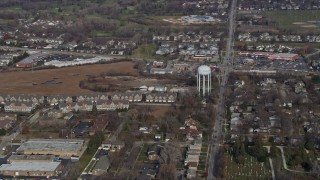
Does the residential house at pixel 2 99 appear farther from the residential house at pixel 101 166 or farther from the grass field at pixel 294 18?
the grass field at pixel 294 18

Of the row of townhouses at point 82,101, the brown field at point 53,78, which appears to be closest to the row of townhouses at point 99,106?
the row of townhouses at point 82,101

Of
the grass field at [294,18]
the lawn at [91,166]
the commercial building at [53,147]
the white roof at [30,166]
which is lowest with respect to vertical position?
the grass field at [294,18]

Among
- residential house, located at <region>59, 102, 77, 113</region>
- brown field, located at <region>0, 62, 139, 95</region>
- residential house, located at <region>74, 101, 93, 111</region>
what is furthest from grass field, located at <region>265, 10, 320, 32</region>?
residential house, located at <region>59, 102, 77, 113</region>

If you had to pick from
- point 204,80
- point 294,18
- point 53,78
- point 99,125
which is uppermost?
point 204,80

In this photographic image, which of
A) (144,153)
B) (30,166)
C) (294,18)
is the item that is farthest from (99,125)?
(294,18)

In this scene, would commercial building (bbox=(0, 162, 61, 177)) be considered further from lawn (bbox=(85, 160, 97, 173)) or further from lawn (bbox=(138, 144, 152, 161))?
lawn (bbox=(138, 144, 152, 161))

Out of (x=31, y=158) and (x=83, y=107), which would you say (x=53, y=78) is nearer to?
(x=83, y=107)

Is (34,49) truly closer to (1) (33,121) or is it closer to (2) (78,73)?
(2) (78,73)
